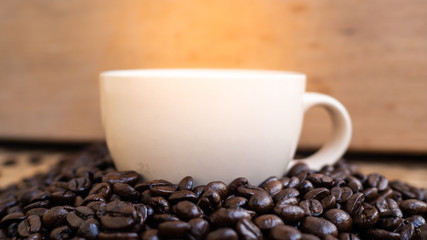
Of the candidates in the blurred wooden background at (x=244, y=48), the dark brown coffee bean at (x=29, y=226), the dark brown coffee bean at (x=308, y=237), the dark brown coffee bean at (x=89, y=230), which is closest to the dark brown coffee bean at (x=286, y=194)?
the dark brown coffee bean at (x=308, y=237)

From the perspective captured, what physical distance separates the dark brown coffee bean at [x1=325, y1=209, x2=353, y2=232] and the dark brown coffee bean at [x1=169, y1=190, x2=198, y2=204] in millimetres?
237

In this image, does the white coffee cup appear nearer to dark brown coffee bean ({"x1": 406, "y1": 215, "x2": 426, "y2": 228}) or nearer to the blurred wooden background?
dark brown coffee bean ({"x1": 406, "y1": 215, "x2": 426, "y2": 228})

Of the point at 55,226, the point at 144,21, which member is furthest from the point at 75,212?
the point at 144,21

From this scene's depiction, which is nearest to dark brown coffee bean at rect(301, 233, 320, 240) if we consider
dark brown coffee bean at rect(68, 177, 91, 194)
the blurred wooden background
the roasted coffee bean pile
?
the roasted coffee bean pile

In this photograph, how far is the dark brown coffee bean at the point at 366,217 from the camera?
0.67m

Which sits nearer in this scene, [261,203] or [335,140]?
[261,203]

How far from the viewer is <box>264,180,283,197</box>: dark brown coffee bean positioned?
72 cm

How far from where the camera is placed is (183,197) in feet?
2.20

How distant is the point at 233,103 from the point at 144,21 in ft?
2.42

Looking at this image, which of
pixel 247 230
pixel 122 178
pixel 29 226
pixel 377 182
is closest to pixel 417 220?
pixel 377 182

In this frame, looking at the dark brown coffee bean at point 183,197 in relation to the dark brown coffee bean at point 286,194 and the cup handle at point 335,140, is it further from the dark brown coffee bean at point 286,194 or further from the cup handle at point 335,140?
the cup handle at point 335,140

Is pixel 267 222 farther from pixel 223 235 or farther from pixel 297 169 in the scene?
pixel 297 169

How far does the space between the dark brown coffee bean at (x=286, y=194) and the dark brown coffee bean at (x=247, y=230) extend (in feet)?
0.39

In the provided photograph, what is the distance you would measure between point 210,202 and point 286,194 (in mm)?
149
